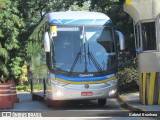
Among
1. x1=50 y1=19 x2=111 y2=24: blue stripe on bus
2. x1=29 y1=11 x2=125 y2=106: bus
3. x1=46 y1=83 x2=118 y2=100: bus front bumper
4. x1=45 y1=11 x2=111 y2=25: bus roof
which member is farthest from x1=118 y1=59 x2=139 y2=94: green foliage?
x1=46 y1=83 x2=118 y2=100: bus front bumper

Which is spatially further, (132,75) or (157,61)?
(132,75)

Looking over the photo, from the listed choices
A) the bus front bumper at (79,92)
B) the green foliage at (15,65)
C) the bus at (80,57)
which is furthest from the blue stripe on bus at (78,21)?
the green foliage at (15,65)

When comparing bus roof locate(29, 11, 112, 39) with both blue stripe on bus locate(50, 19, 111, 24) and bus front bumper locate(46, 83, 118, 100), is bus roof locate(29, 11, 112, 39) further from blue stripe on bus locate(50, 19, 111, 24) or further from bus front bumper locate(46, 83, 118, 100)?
Result: bus front bumper locate(46, 83, 118, 100)

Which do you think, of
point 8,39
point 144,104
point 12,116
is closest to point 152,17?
point 144,104

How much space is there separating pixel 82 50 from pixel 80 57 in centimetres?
31

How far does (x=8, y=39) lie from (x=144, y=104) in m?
26.0

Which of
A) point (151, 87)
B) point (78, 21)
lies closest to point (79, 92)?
point (151, 87)

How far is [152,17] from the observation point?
16.2m

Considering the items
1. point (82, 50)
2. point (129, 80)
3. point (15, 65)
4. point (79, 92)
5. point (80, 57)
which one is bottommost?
point (15, 65)

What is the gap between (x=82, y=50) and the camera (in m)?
16.5

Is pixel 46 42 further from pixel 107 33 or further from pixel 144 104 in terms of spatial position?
pixel 144 104

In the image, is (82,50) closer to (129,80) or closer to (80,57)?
(80,57)

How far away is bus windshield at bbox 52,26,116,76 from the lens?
16.2m

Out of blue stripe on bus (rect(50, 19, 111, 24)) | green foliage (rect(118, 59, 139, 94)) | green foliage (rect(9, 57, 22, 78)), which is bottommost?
green foliage (rect(9, 57, 22, 78))
